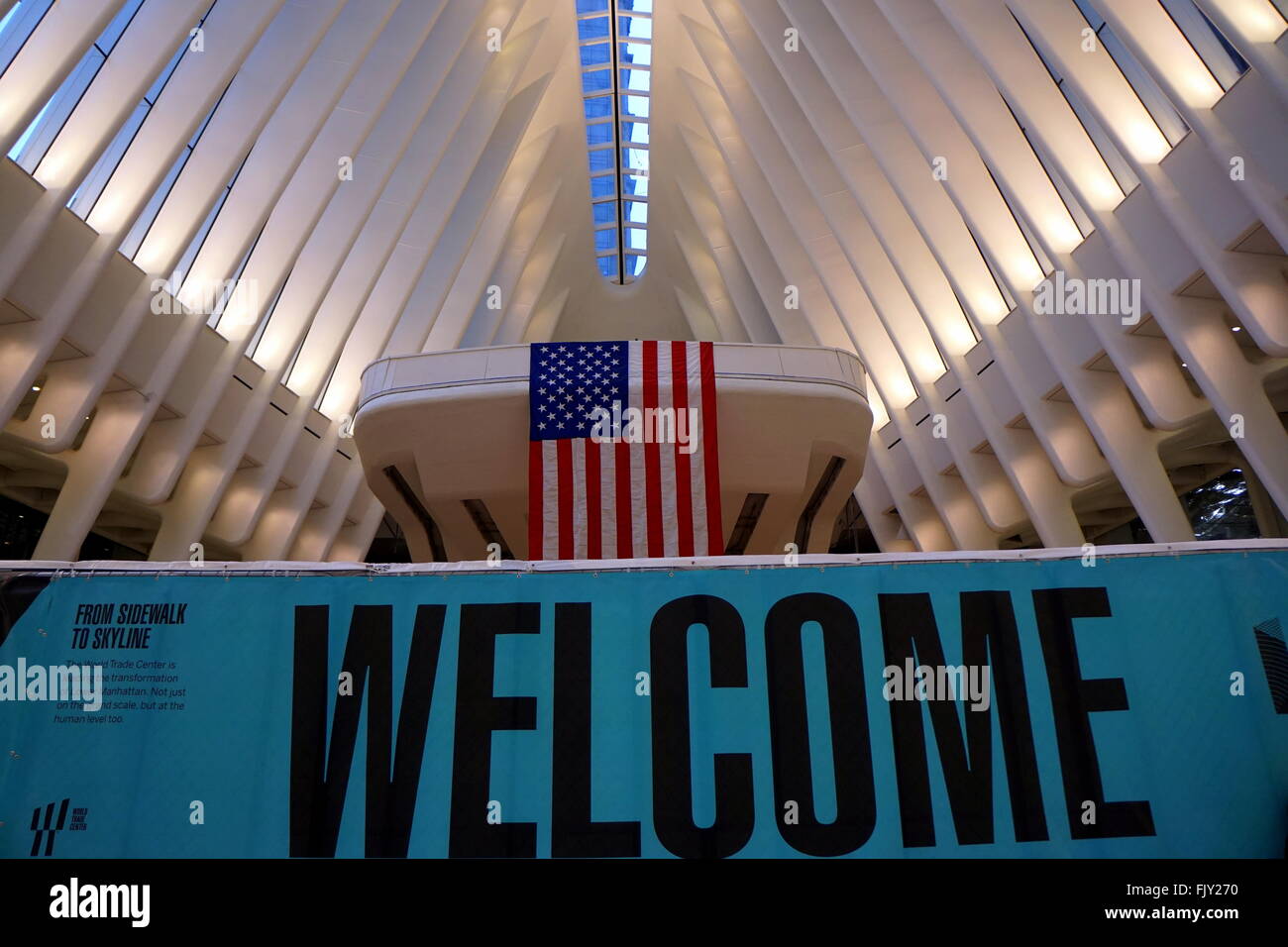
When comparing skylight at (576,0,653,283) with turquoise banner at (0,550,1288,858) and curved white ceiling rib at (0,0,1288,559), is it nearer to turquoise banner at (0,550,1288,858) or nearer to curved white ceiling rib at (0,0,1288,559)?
curved white ceiling rib at (0,0,1288,559)

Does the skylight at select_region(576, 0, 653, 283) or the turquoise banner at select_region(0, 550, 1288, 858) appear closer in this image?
the turquoise banner at select_region(0, 550, 1288, 858)

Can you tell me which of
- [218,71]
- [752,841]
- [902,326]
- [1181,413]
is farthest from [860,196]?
[752,841]

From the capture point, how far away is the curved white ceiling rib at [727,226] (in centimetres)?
1062

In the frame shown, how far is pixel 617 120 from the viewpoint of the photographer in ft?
87.1

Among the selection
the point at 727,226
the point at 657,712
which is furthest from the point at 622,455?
the point at 727,226

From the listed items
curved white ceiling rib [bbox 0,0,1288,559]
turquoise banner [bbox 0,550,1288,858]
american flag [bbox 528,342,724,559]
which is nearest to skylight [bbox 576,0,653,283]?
curved white ceiling rib [bbox 0,0,1288,559]

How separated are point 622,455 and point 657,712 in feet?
25.1

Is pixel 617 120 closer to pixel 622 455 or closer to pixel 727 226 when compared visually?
pixel 727 226

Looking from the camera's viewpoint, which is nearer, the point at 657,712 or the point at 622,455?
the point at 657,712

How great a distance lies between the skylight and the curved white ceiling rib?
17.2 inches

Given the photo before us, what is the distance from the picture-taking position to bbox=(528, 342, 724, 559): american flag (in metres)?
11.6

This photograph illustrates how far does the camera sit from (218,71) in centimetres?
1283

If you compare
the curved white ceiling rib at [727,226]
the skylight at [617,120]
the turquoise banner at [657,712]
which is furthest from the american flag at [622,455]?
the skylight at [617,120]

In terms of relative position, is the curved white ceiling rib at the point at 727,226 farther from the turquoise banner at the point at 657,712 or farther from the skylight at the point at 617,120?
the turquoise banner at the point at 657,712
